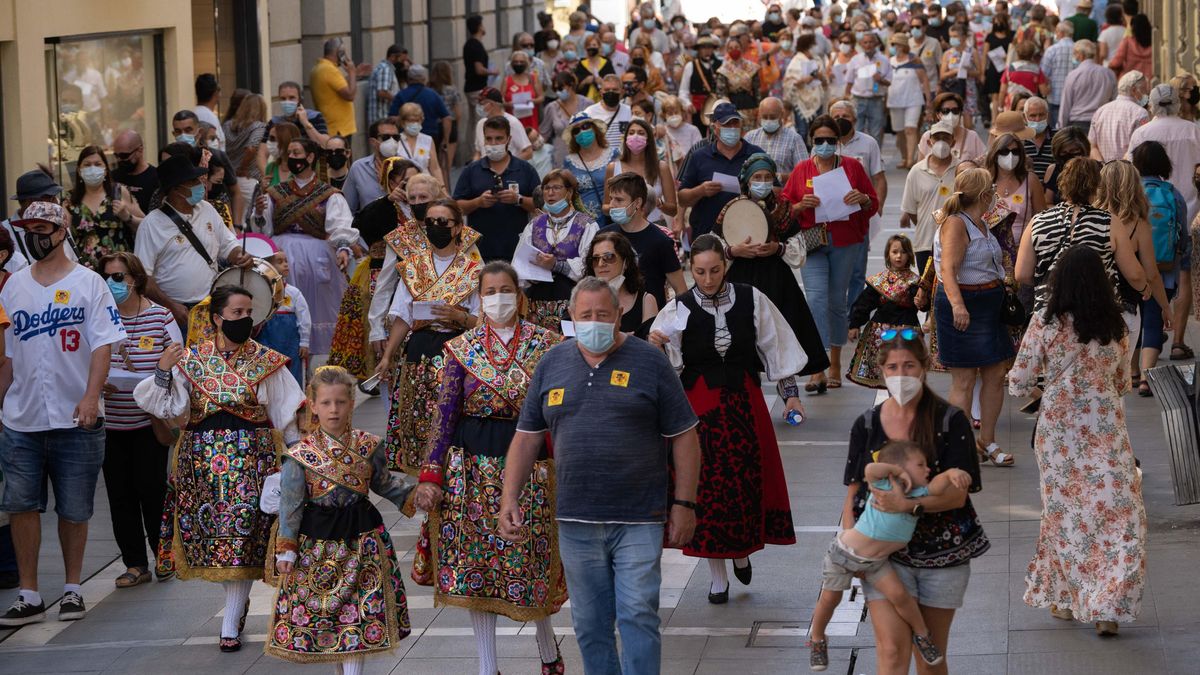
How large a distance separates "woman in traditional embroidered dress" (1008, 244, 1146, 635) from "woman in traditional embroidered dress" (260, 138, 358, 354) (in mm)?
6031

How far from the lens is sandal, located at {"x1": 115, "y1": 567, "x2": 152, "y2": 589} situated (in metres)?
9.71

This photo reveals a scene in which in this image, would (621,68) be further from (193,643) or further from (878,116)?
(193,643)

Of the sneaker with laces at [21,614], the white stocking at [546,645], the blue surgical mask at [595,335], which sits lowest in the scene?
the sneaker with laces at [21,614]

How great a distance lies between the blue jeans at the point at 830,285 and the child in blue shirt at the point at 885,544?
7.27 m

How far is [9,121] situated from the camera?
49.7 feet

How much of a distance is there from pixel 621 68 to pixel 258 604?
20395mm

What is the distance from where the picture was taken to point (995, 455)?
1141 cm

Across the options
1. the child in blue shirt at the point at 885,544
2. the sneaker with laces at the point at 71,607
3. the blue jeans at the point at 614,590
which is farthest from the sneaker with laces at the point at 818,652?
the sneaker with laces at the point at 71,607

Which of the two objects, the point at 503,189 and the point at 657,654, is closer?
the point at 657,654

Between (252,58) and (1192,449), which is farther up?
(252,58)

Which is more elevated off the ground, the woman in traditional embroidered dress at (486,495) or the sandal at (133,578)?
the woman in traditional embroidered dress at (486,495)

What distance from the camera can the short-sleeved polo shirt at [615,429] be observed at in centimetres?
695

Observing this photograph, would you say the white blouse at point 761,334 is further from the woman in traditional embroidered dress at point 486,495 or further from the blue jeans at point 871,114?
the blue jeans at point 871,114

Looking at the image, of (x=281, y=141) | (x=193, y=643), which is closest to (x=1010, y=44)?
(x=281, y=141)
